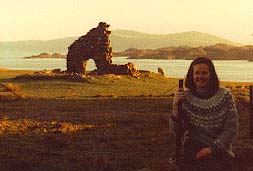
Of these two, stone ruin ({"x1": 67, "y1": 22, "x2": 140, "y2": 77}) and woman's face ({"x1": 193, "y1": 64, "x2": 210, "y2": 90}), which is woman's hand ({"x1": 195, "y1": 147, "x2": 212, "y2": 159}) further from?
stone ruin ({"x1": 67, "y1": 22, "x2": 140, "y2": 77})

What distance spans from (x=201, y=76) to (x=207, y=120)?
0.58 metres

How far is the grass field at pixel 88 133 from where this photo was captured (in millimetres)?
11312

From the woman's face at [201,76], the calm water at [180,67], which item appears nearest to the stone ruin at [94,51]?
the calm water at [180,67]

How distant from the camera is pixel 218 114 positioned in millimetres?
6629

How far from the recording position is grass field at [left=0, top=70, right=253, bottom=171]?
11.3 metres

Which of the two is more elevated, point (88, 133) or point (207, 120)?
point (207, 120)

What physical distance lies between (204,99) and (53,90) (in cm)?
2546

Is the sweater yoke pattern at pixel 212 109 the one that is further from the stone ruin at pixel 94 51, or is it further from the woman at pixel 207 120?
the stone ruin at pixel 94 51

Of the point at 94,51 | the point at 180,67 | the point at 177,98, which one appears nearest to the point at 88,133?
the point at 177,98

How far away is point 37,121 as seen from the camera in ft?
59.7

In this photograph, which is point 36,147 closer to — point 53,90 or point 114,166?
point 114,166

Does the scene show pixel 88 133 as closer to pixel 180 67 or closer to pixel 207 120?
pixel 207 120

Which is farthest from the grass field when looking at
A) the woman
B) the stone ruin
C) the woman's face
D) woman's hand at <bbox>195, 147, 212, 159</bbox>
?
the stone ruin

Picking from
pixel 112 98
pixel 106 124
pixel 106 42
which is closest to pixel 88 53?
pixel 106 42
